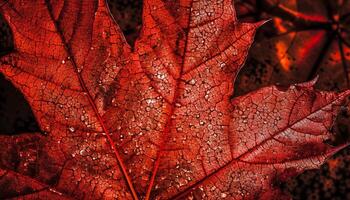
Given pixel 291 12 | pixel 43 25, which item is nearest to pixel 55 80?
pixel 43 25

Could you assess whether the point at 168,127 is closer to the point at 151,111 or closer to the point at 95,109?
the point at 151,111

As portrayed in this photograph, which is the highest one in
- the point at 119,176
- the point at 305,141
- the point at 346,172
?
the point at 346,172

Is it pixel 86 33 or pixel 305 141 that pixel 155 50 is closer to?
pixel 86 33

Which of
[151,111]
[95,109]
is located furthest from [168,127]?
[95,109]

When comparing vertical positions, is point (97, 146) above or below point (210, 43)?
below

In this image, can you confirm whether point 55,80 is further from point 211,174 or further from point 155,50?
point 211,174

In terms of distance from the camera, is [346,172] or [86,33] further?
[346,172]

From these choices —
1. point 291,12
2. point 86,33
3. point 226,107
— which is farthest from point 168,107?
point 291,12
